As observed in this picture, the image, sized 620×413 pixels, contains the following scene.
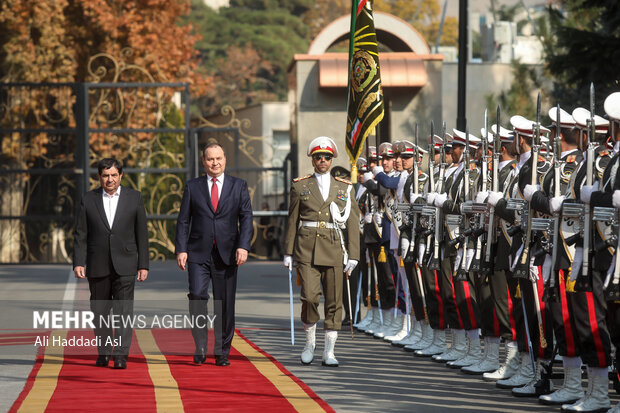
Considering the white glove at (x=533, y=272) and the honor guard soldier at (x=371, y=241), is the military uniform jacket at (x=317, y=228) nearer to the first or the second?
the honor guard soldier at (x=371, y=241)

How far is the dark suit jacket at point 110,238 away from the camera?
11758 millimetres

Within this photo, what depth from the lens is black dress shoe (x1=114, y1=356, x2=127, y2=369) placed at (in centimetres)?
1165

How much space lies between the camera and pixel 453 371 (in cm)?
1174

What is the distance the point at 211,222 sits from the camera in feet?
39.9

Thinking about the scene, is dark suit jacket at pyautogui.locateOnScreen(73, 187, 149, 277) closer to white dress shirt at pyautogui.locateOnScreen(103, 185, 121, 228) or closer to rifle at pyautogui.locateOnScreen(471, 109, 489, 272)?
white dress shirt at pyautogui.locateOnScreen(103, 185, 121, 228)

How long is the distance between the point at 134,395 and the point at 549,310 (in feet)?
10.5

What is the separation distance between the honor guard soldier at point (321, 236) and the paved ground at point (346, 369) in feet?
1.92

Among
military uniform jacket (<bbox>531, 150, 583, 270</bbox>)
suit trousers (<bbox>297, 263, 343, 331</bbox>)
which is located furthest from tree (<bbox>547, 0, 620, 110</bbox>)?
military uniform jacket (<bbox>531, 150, 583, 270</bbox>)

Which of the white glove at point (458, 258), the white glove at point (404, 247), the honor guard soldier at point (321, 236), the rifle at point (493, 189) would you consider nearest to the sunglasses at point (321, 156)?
the honor guard soldier at point (321, 236)

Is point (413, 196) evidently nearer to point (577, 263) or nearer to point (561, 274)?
point (561, 274)

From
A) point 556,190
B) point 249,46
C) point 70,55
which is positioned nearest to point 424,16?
point 249,46

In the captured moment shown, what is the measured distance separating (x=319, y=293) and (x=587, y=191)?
3883 mm

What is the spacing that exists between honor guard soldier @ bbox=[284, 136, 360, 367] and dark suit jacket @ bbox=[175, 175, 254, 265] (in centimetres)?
48

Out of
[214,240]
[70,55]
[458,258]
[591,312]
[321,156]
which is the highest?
[70,55]
